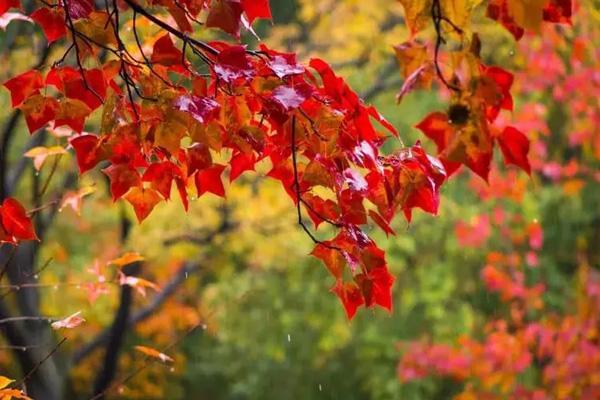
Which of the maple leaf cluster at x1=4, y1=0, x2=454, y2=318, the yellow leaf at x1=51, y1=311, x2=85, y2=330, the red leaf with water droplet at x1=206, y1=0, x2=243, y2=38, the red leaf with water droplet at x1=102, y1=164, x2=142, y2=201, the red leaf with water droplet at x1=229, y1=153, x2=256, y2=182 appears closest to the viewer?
the red leaf with water droplet at x1=206, y1=0, x2=243, y2=38

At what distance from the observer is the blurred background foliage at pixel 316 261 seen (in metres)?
6.85

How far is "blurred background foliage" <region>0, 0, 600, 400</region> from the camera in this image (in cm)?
685

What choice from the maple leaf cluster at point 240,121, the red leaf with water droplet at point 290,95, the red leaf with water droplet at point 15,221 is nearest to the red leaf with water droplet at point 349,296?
the maple leaf cluster at point 240,121

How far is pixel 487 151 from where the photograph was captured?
4.23ft

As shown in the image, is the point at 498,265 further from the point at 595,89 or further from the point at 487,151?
the point at 487,151

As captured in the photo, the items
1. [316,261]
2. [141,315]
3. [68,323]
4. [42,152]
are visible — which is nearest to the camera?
[68,323]

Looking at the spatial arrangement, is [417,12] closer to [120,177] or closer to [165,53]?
[165,53]

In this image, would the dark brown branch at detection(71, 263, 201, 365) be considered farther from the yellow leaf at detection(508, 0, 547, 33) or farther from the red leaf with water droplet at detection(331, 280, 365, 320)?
the yellow leaf at detection(508, 0, 547, 33)

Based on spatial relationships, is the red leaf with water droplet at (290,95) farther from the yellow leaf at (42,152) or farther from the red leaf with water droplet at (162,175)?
the yellow leaf at (42,152)

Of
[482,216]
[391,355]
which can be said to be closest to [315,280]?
[391,355]

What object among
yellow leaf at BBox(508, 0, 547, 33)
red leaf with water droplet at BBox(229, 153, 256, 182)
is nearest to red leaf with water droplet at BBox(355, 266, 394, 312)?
red leaf with water droplet at BBox(229, 153, 256, 182)

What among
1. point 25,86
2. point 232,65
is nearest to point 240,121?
point 232,65

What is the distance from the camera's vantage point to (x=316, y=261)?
805cm

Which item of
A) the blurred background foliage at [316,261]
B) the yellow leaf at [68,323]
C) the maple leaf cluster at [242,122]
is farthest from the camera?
the blurred background foliage at [316,261]
